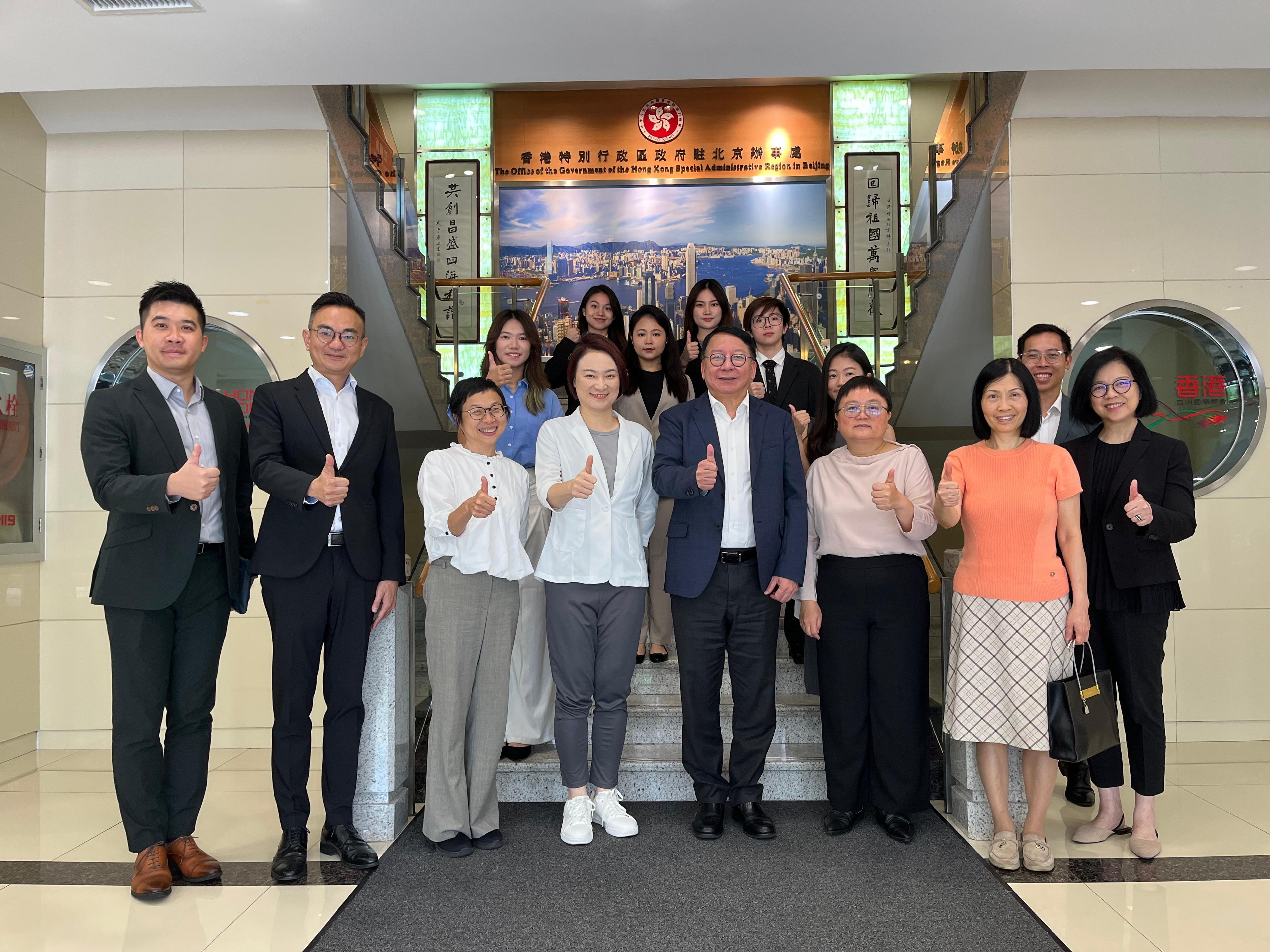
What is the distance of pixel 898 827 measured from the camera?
3.44 metres

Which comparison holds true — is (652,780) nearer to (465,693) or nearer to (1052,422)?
(465,693)

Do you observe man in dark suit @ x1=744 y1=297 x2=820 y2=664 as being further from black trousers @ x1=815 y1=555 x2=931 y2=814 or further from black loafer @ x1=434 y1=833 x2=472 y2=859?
black loafer @ x1=434 y1=833 x2=472 y2=859

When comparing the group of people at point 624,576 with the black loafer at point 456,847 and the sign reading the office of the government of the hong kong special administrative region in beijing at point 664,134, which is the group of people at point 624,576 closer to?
the black loafer at point 456,847

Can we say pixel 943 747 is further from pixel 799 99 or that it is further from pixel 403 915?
pixel 799 99

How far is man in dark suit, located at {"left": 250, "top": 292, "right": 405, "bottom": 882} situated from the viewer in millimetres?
3189

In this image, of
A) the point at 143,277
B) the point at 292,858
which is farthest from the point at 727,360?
the point at 143,277

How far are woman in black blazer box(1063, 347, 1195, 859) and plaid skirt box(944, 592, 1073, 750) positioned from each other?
0.90 feet

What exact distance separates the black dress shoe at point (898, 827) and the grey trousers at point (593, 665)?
110 centimetres

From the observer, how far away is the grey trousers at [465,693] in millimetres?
3324

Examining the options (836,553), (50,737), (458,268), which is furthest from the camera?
(458,268)

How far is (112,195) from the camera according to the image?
539 centimetres

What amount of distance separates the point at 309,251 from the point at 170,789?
131 inches

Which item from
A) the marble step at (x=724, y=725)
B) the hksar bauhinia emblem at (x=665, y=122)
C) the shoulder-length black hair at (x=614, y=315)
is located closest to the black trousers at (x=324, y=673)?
the marble step at (x=724, y=725)

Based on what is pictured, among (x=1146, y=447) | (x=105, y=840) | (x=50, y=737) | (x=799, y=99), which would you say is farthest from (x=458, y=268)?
(x=1146, y=447)
